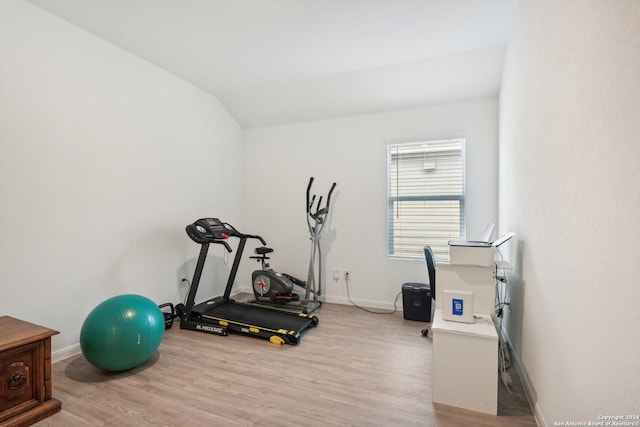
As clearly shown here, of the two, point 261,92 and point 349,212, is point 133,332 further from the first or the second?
point 261,92

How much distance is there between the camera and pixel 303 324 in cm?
323

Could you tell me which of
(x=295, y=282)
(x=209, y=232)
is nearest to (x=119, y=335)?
(x=209, y=232)

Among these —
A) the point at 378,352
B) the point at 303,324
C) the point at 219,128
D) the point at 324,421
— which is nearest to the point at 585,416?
the point at 324,421

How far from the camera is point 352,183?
4.25m

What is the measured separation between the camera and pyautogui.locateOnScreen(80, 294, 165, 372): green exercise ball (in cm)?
223

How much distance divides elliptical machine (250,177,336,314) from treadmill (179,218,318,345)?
0.30 meters

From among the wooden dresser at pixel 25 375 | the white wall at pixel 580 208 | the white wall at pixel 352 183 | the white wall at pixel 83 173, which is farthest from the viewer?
the white wall at pixel 352 183

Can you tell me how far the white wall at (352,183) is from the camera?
146 inches

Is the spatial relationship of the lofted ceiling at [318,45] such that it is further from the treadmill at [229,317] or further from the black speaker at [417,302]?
the black speaker at [417,302]

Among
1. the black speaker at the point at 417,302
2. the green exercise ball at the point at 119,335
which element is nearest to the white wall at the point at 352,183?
the black speaker at the point at 417,302

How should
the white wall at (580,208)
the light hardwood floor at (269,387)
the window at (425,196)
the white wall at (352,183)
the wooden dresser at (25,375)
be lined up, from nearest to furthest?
the white wall at (580,208), the wooden dresser at (25,375), the light hardwood floor at (269,387), the white wall at (352,183), the window at (425,196)

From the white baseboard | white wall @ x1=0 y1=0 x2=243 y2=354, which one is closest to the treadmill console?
white wall @ x1=0 y1=0 x2=243 y2=354

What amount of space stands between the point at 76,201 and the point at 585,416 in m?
3.68

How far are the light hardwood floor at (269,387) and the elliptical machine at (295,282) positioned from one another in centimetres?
91
